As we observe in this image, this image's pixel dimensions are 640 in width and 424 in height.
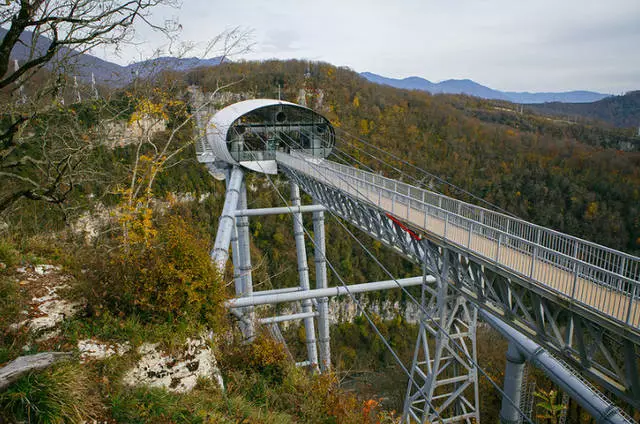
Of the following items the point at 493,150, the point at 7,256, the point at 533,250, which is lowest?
the point at 493,150

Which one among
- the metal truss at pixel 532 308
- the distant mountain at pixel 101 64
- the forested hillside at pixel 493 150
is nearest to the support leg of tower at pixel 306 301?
the metal truss at pixel 532 308

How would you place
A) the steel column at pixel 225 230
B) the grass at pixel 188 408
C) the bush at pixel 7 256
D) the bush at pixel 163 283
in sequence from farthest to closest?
the steel column at pixel 225 230, the bush at pixel 7 256, the bush at pixel 163 283, the grass at pixel 188 408

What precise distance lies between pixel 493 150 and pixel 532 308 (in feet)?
208

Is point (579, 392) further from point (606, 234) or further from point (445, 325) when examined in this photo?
point (606, 234)

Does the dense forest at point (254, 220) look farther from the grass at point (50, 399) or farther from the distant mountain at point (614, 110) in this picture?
the distant mountain at point (614, 110)

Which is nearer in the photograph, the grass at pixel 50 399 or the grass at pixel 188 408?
the grass at pixel 50 399

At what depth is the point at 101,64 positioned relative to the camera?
646 centimetres

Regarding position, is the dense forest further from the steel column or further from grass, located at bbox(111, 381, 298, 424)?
the steel column

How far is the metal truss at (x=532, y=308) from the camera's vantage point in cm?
576

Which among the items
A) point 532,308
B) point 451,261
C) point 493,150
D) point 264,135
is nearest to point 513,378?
point 451,261

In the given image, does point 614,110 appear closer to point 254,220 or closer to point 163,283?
point 254,220

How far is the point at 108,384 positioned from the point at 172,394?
74 cm

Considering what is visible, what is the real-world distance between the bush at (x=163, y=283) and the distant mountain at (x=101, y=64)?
2570 millimetres

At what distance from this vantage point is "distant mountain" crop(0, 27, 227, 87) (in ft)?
16.7
